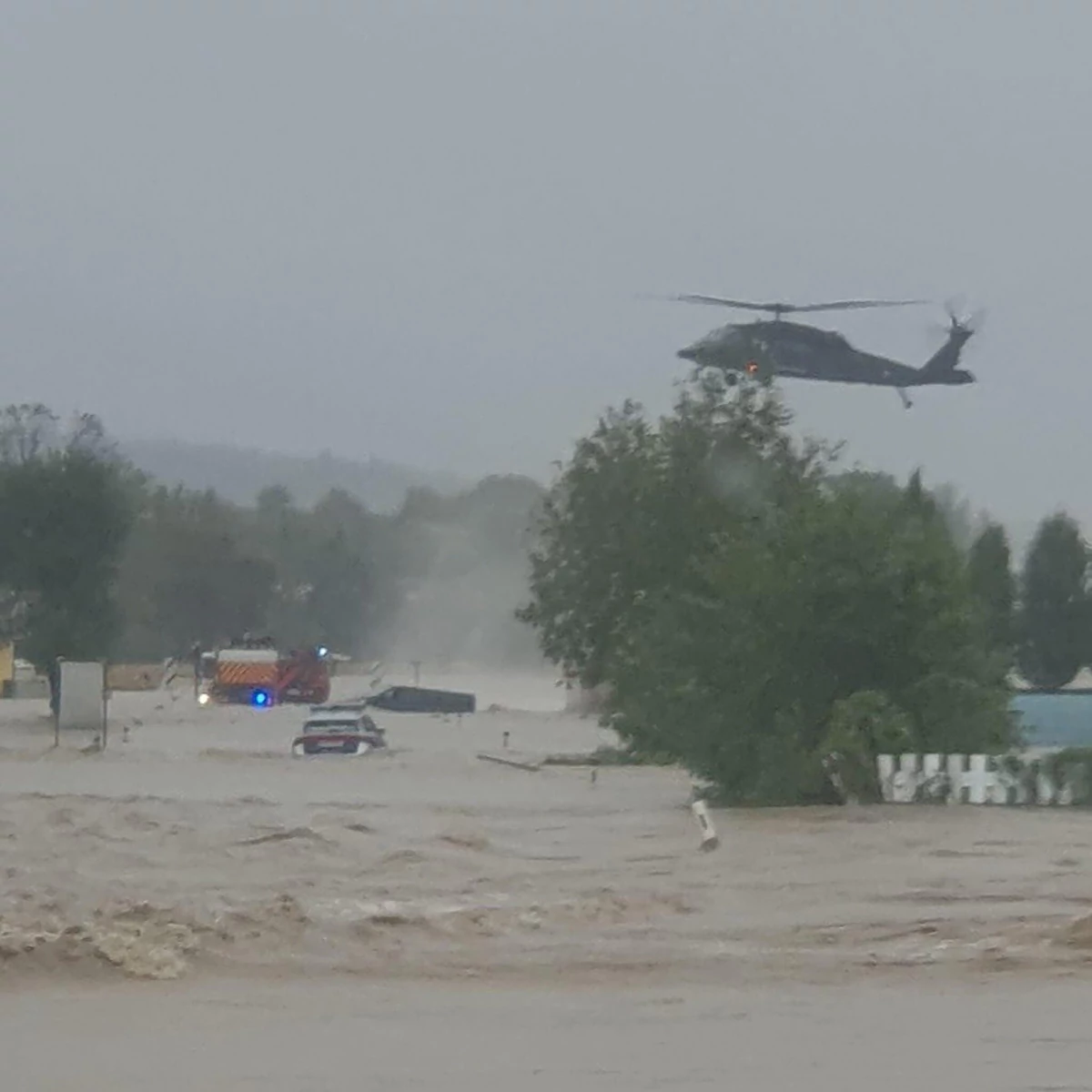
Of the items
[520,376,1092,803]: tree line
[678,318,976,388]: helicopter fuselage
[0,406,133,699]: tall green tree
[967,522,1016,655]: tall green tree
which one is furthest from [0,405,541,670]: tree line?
[520,376,1092,803]: tree line

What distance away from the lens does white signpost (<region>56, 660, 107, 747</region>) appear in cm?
4966

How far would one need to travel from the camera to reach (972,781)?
1004 inches

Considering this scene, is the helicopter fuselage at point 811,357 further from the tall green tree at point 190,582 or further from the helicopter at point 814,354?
the tall green tree at point 190,582

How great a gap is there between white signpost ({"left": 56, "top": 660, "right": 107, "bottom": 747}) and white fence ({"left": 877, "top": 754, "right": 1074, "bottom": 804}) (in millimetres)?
27093

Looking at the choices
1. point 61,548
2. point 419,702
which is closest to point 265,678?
point 419,702

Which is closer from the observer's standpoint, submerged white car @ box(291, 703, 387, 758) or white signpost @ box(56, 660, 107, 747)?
submerged white car @ box(291, 703, 387, 758)

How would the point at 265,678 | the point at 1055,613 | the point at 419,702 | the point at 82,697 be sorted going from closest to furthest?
the point at 82,697, the point at 1055,613, the point at 265,678, the point at 419,702

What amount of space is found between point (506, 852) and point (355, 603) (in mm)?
119455

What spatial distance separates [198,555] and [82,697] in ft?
237

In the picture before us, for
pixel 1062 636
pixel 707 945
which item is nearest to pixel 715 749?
pixel 707 945

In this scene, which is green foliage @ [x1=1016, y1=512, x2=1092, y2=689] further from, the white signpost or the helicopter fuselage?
the white signpost

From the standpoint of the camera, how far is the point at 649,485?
48.1m

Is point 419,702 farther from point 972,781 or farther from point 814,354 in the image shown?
point 972,781

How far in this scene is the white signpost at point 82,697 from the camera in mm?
49656
